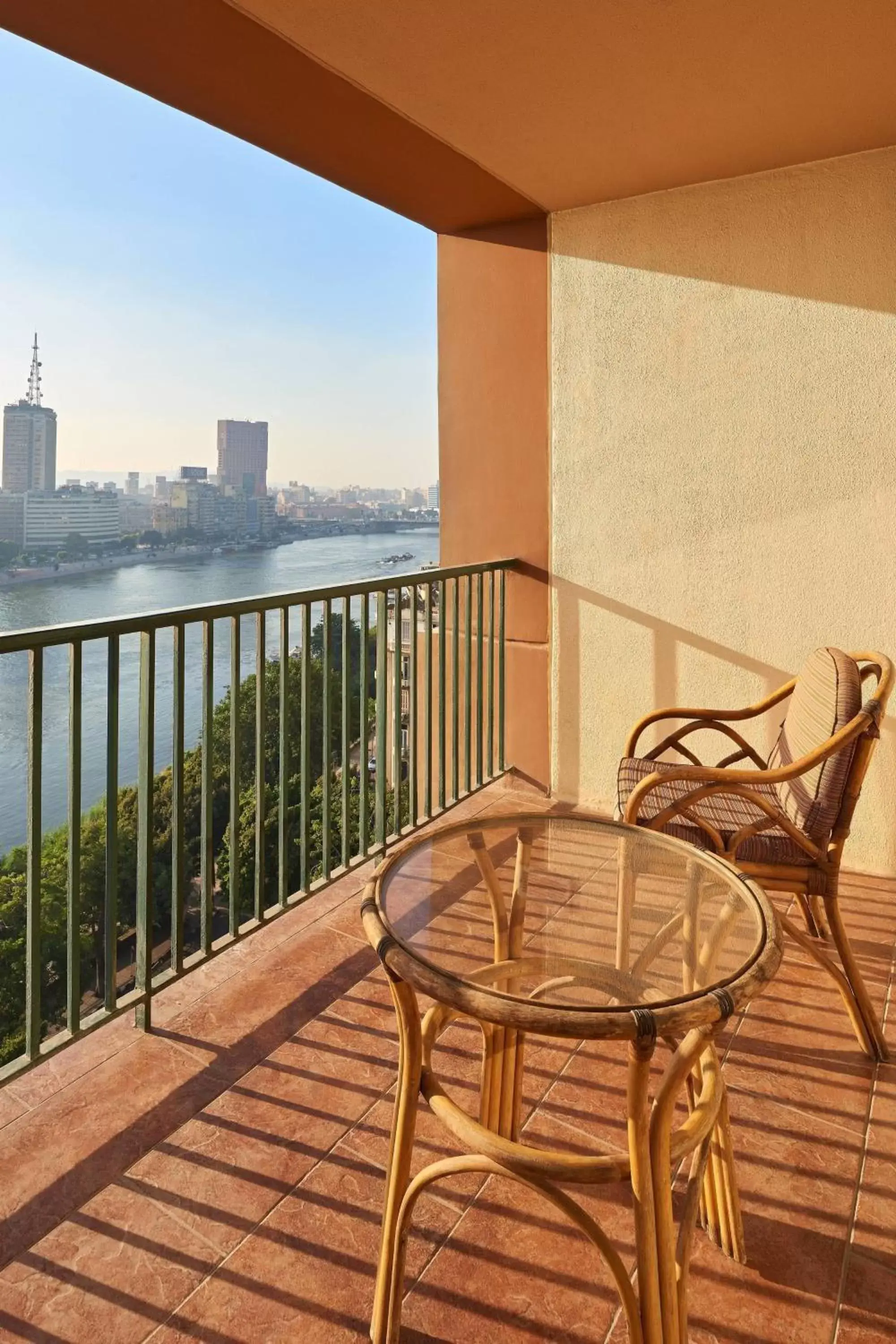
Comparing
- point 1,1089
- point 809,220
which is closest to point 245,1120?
point 1,1089

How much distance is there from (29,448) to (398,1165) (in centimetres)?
1895

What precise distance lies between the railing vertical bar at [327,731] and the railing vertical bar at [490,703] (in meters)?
1.19

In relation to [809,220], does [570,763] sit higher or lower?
lower

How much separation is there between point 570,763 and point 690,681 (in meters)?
0.68

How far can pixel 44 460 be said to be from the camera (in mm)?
17875

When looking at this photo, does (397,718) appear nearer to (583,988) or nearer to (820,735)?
(820,735)

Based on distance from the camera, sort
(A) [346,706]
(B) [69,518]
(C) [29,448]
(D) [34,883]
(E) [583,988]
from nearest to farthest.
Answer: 1. (E) [583,988]
2. (D) [34,883]
3. (A) [346,706]
4. (B) [69,518]
5. (C) [29,448]

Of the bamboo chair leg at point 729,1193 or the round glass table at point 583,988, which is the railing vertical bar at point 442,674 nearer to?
the round glass table at point 583,988

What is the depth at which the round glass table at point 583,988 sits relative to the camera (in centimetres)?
115

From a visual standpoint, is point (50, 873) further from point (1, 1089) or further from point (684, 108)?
point (684, 108)

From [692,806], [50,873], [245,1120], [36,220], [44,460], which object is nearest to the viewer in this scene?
[245,1120]

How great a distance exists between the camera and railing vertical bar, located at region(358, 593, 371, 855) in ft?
9.92

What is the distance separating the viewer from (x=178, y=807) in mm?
2191

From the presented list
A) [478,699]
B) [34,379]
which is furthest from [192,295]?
[478,699]
